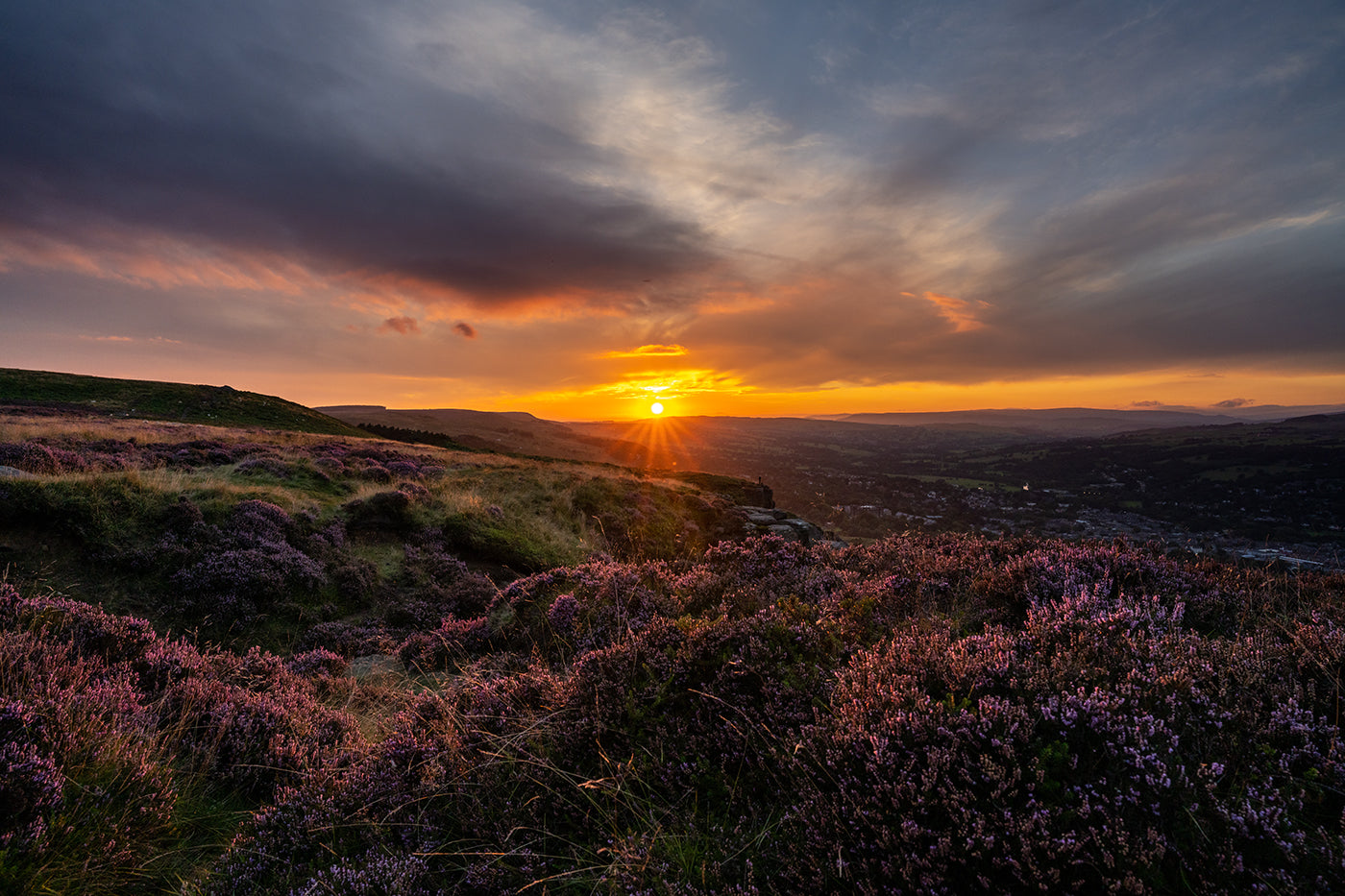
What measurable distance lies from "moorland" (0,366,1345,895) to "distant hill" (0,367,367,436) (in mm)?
45075

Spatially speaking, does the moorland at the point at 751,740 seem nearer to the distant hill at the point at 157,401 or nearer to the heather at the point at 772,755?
the heather at the point at 772,755

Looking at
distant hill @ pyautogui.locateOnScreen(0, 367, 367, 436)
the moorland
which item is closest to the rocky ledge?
the moorland

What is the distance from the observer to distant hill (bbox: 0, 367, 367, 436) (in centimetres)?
4131

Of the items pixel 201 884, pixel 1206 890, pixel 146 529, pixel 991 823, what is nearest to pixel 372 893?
pixel 201 884

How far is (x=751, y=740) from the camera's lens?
11.2 ft

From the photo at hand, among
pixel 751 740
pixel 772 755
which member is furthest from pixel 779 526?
pixel 772 755

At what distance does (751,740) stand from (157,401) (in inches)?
2590

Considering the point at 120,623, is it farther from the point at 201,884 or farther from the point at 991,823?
the point at 991,823

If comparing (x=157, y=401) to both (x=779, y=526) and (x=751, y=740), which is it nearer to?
(x=779, y=526)

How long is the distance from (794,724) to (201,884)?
3.82m

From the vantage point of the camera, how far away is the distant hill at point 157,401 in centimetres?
4131

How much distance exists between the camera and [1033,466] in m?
104

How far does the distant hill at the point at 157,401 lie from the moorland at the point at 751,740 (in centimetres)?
4508

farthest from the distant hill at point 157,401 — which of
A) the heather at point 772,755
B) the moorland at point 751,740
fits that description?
the heather at point 772,755
